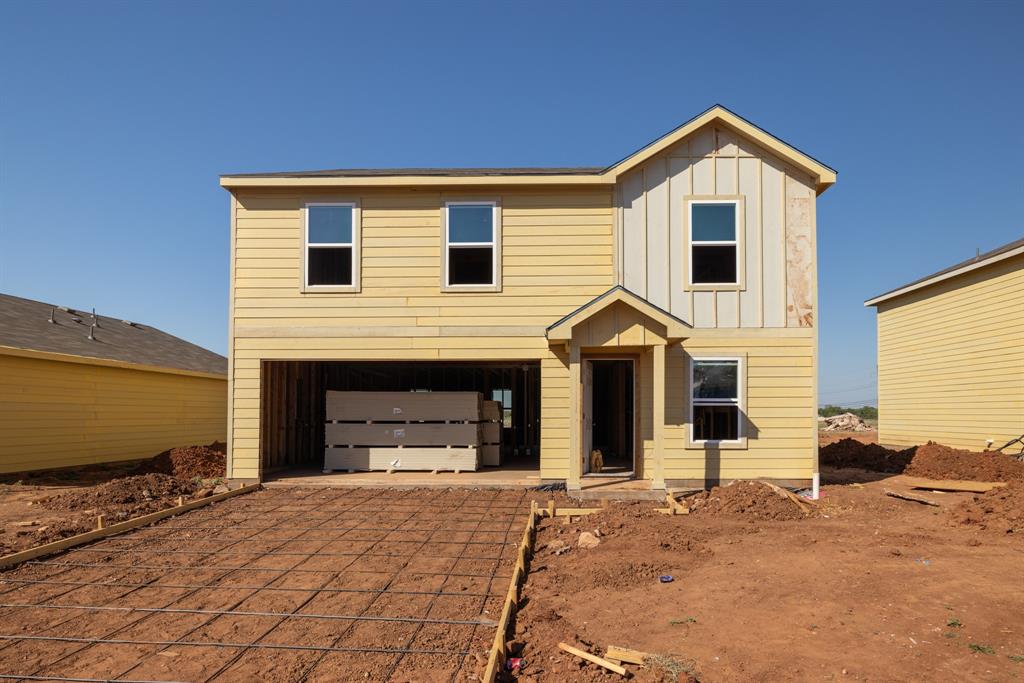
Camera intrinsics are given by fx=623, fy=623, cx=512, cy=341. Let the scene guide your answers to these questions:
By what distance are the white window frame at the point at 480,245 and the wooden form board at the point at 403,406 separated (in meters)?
2.71

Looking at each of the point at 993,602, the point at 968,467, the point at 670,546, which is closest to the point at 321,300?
the point at 670,546

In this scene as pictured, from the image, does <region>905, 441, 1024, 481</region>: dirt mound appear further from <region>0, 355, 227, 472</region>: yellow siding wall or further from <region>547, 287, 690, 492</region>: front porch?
<region>0, 355, 227, 472</region>: yellow siding wall

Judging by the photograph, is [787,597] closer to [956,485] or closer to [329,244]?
[956,485]

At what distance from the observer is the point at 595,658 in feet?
15.2

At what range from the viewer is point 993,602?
18.8ft

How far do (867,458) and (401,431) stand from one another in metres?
12.1

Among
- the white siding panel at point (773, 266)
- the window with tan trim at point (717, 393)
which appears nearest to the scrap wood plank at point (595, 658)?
the window with tan trim at point (717, 393)

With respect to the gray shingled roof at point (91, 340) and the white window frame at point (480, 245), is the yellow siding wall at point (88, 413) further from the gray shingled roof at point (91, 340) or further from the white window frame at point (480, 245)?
the white window frame at point (480, 245)

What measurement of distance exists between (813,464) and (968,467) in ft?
15.9

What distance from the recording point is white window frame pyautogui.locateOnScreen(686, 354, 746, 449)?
11.7 metres

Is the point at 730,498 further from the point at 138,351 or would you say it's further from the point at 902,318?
the point at 138,351

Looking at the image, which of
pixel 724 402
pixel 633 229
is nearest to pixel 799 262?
pixel 724 402

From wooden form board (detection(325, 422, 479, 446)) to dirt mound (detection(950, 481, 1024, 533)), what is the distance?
8.84 meters

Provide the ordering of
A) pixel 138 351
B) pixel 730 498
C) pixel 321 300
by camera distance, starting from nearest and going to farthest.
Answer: pixel 730 498 → pixel 321 300 → pixel 138 351
